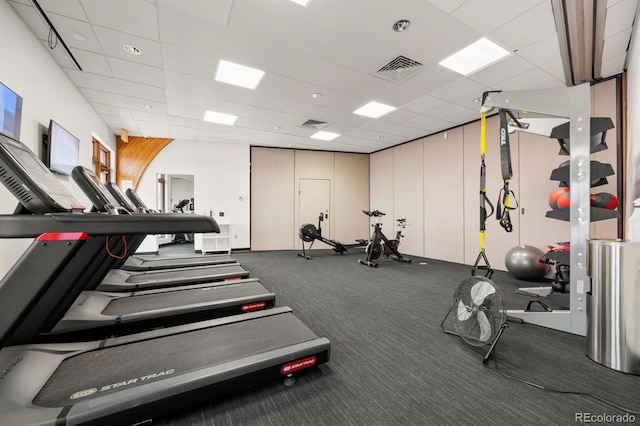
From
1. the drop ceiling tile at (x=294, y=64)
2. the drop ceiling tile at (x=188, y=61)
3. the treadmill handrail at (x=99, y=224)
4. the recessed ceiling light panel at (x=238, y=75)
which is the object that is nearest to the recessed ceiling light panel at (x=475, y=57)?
the drop ceiling tile at (x=294, y=64)

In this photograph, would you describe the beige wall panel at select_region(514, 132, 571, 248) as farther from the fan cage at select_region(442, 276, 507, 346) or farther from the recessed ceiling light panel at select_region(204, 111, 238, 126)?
the recessed ceiling light panel at select_region(204, 111, 238, 126)

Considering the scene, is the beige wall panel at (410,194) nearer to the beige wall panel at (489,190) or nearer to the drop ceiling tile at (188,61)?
the beige wall panel at (489,190)

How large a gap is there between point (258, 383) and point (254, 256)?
5.50 m

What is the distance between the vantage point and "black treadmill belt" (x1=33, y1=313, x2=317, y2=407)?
130 cm

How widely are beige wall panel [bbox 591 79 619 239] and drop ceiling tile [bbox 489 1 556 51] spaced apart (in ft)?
6.28

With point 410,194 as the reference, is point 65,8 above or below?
above

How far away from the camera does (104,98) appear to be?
4.61 m

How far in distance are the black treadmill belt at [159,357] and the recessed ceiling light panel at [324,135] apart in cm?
548

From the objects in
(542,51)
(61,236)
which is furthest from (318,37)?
(61,236)

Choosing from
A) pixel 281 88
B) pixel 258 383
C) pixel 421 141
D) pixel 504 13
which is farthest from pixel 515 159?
pixel 258 383

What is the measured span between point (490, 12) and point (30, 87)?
4912 millimetres

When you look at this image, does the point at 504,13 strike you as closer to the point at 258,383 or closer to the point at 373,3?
the point at 373,3

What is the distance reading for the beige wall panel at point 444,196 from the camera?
6.02m

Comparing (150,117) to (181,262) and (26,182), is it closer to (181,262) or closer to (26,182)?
(181,262)
